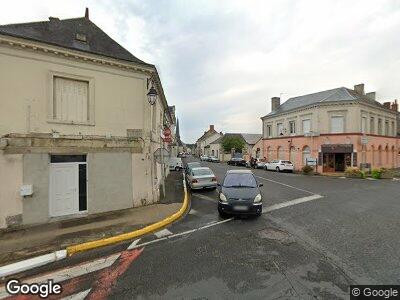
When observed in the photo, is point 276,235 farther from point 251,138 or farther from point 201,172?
point 251,138

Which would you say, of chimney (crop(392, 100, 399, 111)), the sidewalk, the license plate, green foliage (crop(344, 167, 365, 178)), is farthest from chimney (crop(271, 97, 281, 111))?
the license plate

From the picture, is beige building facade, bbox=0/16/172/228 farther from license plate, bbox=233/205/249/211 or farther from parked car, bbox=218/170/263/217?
license plate, bbox=233/205/249/211

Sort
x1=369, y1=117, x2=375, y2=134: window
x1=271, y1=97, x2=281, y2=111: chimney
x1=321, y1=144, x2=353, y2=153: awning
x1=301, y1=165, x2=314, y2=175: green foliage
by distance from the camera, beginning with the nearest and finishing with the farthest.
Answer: x1=321, y1=144, x2=353, y2=153: awning < x1=301, y1=165, x2=314, y2=175: green foliage < x1=369, y1=117, x2=375, y2=134: window < x1=271, y1=97, x2=281, y2=111: chimney

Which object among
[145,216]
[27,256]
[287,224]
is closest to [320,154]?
[287,224]

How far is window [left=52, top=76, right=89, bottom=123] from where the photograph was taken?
882 centimetres

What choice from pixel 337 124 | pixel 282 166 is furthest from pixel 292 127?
pixel 282 166

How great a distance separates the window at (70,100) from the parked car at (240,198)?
5954 mm

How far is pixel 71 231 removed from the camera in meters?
7.34

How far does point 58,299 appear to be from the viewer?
4.23m

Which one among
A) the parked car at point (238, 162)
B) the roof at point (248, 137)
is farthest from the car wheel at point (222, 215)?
the roof at point (248, 137)

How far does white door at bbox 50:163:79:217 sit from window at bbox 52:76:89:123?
1746mm

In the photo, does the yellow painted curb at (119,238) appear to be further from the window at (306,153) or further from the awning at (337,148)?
the window at (306,153)

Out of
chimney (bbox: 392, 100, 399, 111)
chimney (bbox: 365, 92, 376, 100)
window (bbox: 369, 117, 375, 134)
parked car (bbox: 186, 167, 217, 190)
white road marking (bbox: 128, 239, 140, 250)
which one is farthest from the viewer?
chimney (bbox: 392, 100, 399, 111)

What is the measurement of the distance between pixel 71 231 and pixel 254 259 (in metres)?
5.36
